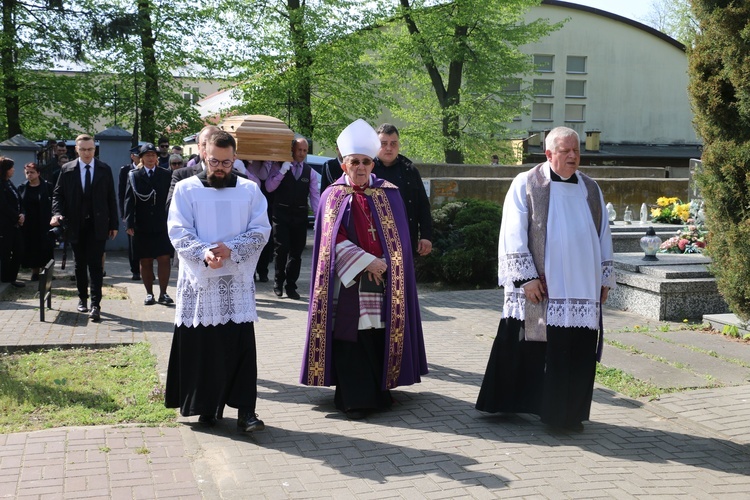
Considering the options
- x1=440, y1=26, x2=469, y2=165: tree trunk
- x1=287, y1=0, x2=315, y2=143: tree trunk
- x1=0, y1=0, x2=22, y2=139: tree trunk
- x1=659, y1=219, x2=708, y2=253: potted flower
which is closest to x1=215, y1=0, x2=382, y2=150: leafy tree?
x1=287, y1=0, x2=315, y2=143: tree trunk

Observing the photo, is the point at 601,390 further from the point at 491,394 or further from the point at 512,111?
the point at 512,111

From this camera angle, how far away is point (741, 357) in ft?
26.0

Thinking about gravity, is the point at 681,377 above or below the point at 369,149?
below

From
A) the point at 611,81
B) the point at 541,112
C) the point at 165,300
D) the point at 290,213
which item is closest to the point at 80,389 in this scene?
the point at 165,300

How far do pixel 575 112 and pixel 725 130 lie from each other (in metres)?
45.4

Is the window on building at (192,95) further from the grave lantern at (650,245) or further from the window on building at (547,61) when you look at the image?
the window on building at (547,61)

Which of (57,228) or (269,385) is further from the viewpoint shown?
(57,228)

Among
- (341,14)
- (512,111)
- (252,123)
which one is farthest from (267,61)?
(252,123)

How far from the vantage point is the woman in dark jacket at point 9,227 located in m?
12.4

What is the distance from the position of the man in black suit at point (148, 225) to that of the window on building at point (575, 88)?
144ft

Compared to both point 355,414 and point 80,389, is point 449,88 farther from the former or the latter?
point 355,414

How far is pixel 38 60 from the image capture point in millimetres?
23906

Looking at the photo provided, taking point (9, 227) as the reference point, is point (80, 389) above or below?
below

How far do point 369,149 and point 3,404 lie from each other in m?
3.21
